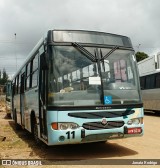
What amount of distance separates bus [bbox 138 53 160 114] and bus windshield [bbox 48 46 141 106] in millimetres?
15580

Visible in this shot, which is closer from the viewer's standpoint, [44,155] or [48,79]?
[48,79]

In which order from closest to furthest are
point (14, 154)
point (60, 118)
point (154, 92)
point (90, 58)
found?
point (60, 118) → point (90, 58) → point (14, 154) → point (154, 92)

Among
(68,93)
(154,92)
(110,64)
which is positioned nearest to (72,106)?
(68,93)

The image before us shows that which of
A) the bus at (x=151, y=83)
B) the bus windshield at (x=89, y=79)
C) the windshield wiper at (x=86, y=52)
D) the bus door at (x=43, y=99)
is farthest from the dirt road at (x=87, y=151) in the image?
the bus at (x=151, y=83)

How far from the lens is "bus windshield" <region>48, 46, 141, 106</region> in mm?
8508

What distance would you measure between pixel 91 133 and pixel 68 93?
1.10 metres

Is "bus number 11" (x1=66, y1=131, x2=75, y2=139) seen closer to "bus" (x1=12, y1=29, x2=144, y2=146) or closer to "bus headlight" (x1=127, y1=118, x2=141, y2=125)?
"bus" (x1=12, y1=29, x2=144, y2=146)

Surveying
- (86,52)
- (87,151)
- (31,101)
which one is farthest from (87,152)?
(86,52)

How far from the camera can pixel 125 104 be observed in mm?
8852

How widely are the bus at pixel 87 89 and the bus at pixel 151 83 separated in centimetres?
1553

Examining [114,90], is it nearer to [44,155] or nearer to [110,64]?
[110,64]

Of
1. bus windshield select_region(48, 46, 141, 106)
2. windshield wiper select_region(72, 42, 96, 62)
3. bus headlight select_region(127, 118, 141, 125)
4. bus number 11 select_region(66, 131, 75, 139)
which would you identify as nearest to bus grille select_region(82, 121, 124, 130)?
bus headlight select_region(127, 118, 141, 125)

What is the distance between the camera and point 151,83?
83.8 ft

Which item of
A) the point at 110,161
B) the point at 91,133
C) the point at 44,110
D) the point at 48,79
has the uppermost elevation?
the point at 48,79
